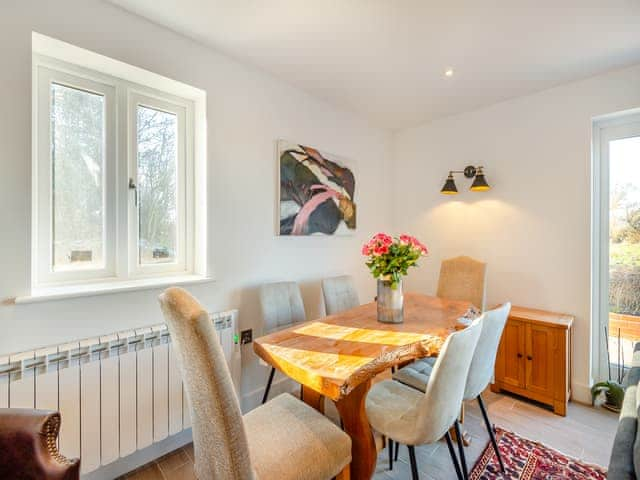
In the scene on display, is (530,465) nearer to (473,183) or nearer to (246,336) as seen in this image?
(246,336)

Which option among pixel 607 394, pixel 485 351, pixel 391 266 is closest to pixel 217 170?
pixel 391 266

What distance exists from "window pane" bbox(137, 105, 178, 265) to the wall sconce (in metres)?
2.49

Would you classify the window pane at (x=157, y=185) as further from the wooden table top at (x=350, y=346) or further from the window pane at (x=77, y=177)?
the wooden table top at (x=350, y=346)

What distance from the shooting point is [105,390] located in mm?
1517

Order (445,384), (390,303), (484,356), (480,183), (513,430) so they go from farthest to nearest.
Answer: (480,183), (513,430), (390,303), (484,356), (445,384)

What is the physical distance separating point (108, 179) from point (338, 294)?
1.79m

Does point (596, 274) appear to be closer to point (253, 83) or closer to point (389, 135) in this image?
point (389, 135)

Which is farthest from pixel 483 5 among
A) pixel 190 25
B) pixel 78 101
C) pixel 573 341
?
pixel 573 341

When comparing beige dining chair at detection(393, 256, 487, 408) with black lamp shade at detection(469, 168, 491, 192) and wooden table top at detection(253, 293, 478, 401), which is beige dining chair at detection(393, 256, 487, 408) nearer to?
wooden table top at detection(253, 293, 478, 401)

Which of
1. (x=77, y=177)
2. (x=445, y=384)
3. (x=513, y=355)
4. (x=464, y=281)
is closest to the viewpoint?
(x=445, y=384)

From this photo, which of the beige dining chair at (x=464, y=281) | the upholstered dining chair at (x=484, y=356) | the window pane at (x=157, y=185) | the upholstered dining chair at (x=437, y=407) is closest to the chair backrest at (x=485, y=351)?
the upholstered dining chair at (x=484, y=356)

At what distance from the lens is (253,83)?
7.44ft

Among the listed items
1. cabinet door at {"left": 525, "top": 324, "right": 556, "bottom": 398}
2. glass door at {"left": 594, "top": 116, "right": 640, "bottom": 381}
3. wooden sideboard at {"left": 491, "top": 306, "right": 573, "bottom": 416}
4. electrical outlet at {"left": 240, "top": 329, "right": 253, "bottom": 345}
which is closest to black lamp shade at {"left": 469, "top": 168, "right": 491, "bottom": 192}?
glass door at {"left": 594, "top": 116, "right": 640, "bottom": 381}

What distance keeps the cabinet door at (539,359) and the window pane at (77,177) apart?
3.10 meters
